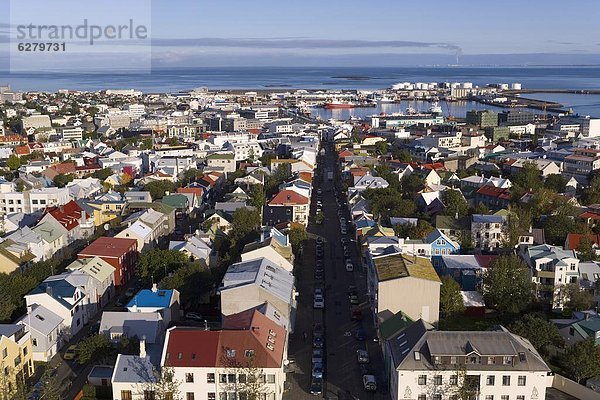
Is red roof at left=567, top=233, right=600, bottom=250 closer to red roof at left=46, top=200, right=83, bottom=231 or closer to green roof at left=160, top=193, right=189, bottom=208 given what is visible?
green roof at left=160, top=193, right=189, bottom=208

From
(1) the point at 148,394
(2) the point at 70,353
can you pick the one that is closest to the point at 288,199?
(2) the point at 70,353

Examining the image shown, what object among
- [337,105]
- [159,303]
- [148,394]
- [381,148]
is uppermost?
[337,105]

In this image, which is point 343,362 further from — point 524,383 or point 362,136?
point 362,136

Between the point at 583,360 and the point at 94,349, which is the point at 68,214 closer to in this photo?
the point at 94,349

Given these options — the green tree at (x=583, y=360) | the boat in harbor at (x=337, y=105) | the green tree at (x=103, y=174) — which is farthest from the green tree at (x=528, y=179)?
the boat in harbor at (x=337, y=105)

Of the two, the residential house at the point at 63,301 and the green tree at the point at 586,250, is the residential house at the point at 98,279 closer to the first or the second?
the residential house at the point at 63,301

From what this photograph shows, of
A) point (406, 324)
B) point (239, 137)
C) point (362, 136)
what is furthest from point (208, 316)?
point (362, 136)

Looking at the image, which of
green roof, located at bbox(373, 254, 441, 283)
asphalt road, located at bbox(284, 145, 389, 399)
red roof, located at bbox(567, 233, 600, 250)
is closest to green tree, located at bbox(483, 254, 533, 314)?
green roof, located at bbox(373, 254, 441, 283)
